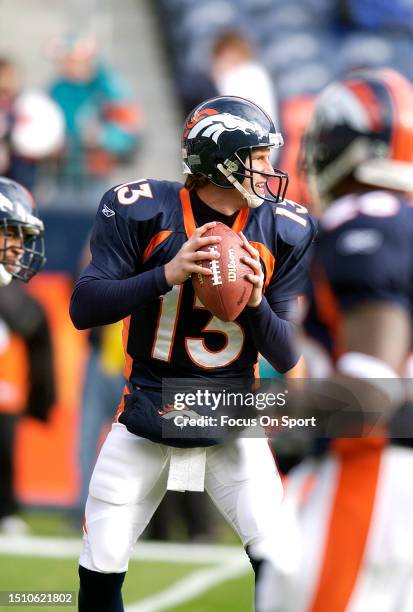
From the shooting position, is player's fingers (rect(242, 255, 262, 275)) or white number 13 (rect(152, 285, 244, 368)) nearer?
player's fingers (rect(242, 255, 262, 275))

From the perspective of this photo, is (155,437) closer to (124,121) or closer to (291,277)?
(291,277)

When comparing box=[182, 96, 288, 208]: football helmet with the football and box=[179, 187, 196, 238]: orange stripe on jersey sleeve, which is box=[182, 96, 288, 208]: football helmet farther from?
the football

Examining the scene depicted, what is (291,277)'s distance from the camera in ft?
11.5

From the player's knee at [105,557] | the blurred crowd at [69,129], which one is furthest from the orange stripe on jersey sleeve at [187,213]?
the blurred crowd at [69,129]

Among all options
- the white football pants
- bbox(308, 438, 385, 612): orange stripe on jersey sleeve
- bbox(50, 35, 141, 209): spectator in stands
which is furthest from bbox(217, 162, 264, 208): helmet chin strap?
bbox(50, 35, 141, 209): spectator in stands

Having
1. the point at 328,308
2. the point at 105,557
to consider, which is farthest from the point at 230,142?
the point at 105,557

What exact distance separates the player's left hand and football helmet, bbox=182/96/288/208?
20 cm

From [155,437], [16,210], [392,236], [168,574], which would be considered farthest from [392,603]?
[168,574]

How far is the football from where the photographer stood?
318 centimetres

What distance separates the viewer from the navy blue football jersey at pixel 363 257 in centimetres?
247

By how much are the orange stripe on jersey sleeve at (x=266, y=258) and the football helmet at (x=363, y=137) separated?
1.42ft

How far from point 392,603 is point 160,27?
9355 mm

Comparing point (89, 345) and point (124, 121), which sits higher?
point (124, 121)

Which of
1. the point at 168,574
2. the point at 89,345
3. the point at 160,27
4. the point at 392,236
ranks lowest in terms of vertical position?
the point at 168,574
